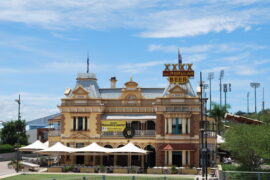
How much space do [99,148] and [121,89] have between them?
415 inches

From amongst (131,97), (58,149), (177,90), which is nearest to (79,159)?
(58,149)

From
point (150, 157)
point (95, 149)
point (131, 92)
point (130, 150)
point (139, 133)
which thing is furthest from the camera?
point (131, 92)

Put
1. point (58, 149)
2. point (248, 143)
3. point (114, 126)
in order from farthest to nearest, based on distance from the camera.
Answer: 1. point (114, 126)
2. point (58, 149)
3. point (248, 143)

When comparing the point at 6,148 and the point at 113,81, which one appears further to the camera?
the point at 6,148

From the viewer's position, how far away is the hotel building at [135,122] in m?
55.2

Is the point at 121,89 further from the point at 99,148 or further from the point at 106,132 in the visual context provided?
the point at 99,148

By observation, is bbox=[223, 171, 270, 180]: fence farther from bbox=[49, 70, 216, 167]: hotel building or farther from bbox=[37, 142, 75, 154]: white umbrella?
bbox=[37, 142, 75, 154]: white umbrella

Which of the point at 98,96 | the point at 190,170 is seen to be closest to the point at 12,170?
the point at 98,96

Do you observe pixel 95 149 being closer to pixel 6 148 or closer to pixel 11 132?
pixel 6 148

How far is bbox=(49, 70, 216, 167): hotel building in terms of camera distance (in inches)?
2172

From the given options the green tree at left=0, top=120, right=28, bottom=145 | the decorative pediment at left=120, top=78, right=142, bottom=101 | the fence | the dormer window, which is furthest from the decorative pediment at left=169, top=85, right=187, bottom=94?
the green tree at left=0, top=120, right=28, bottom=145

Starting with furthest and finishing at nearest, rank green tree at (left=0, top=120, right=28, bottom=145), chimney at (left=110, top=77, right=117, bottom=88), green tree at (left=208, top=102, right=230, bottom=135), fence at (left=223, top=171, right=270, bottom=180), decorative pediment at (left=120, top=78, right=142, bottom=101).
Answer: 1. green tree at (left=208, top=102, right=230, bottom=135)
2. green tree at (left=0, top=120, right=28, bottom=145)
3. chimney at (left=110, top=77, right=117, bottom=88)
4. decorative pediment at (left=120, top=78, right=142, bottom=101)
5. fence at (left=223, top=171, right=270, bottom=180)

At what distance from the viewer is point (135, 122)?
2312 inches

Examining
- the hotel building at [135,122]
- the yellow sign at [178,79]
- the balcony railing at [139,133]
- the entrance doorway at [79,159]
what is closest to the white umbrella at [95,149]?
the hotel building at [135,122]
